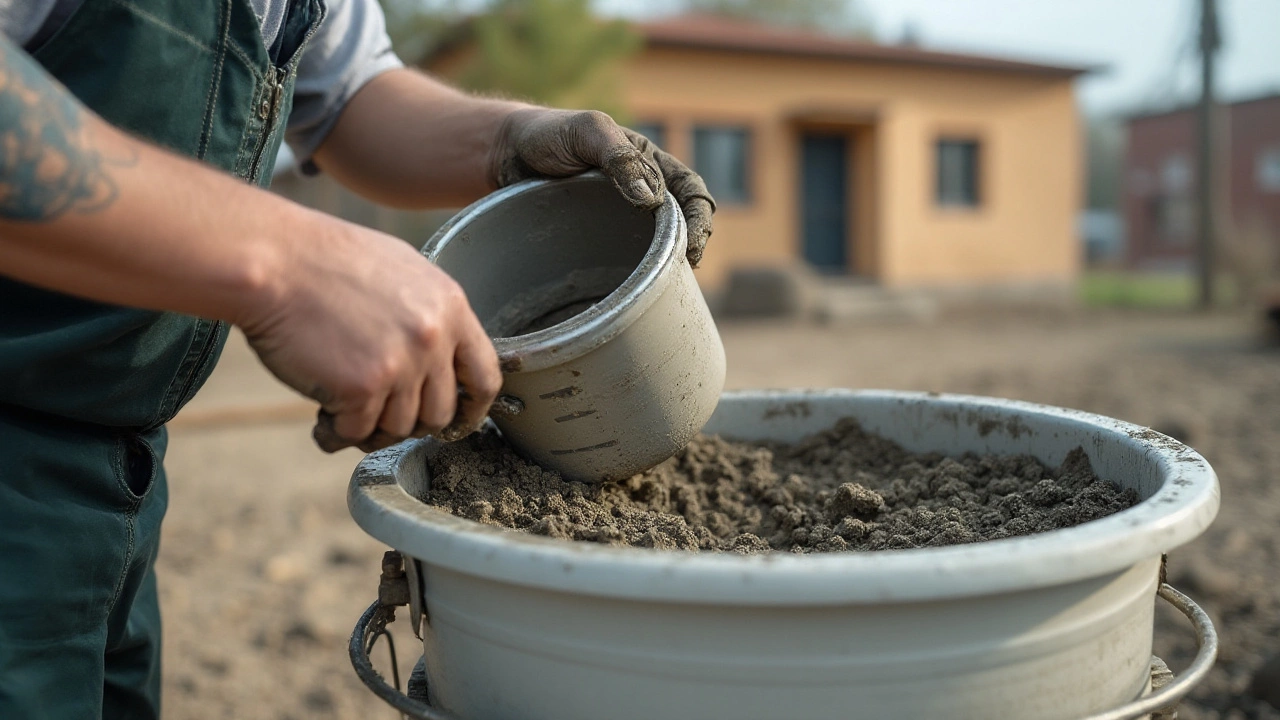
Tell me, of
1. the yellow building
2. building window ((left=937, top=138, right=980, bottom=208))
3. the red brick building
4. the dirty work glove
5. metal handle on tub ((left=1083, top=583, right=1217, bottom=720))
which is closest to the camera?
metal handle on tub ((left=1083, top=583, right=1217, bottom=720))

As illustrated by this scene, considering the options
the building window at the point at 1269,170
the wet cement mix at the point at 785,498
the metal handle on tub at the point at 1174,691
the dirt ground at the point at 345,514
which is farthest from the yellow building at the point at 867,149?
the building window at the point at 1269,170

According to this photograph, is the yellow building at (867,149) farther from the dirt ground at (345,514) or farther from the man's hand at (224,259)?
the man's hand at (224,259)

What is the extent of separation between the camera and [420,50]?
1454 cm

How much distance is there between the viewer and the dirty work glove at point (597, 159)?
142cm

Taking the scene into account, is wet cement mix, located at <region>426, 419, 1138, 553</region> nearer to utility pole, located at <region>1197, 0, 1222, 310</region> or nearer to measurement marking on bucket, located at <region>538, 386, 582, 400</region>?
measurement marking on bucket, located at <region>538, 386, 582, 400</region>

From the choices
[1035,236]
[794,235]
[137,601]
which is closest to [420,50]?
[794,235]

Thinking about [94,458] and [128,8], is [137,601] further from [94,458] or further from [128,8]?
[128,8]

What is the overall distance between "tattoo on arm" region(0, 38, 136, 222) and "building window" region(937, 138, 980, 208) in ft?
49.4

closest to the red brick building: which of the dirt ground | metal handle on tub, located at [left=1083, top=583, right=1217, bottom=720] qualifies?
the dirt ground

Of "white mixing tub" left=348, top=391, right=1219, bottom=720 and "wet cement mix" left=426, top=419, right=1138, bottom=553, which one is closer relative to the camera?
"white mixing tub" left=348, top=391, right=1219, bottom=720

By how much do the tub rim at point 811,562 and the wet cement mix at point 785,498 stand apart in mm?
217

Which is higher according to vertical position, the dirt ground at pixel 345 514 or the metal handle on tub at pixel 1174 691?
the metal handle on tub at pixel 1174 691

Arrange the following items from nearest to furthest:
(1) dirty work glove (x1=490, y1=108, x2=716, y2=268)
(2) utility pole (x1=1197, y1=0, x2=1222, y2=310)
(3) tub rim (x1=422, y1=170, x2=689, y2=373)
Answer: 1. (3) tub rim (x1=422, y1=170, x2=689, y2=373)
2. (1) dirty work glove (x1=490, y1=108, x2=716, y2=268)
3. (2) utility pole (x1=1197, y1=0, x2=1222, y2=310)

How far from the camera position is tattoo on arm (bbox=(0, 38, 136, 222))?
34.3 inches
